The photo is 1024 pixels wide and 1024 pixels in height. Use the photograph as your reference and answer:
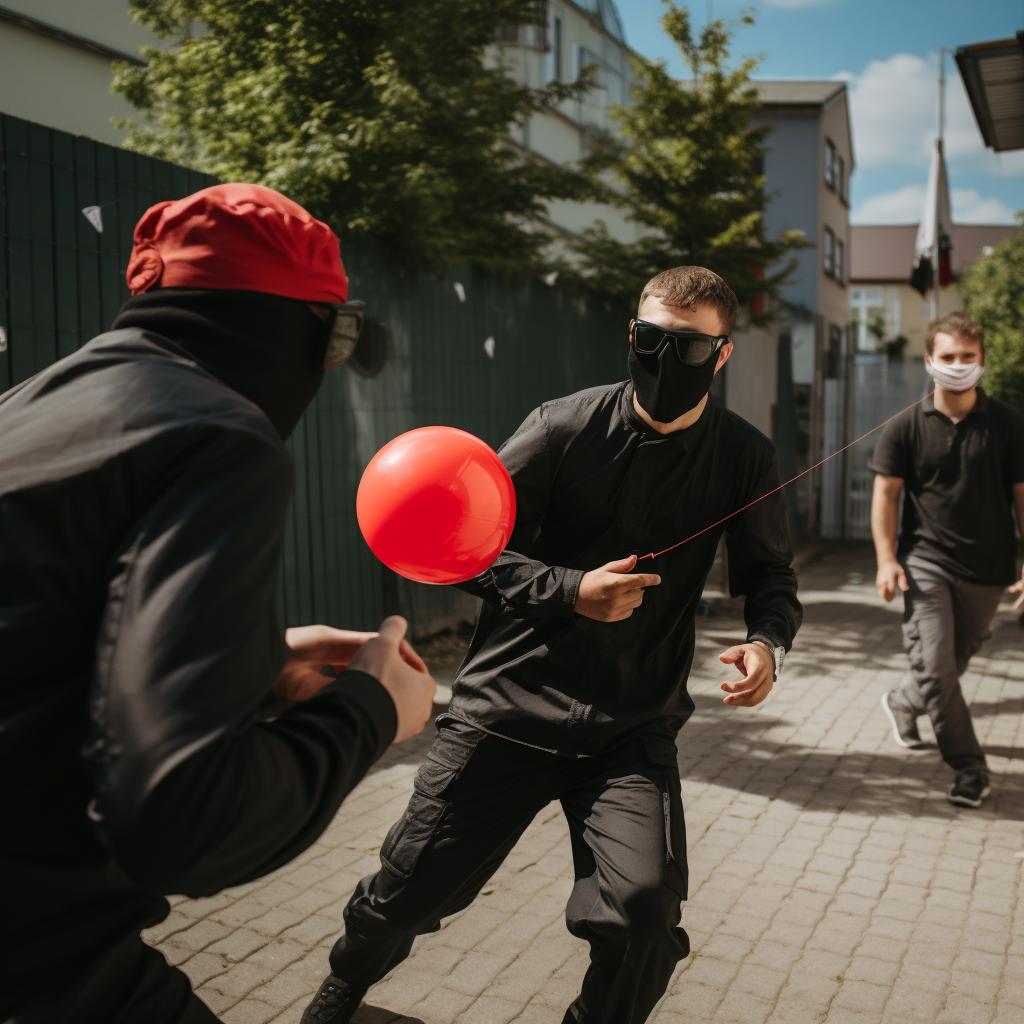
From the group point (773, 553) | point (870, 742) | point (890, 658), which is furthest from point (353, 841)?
point (890, 658)

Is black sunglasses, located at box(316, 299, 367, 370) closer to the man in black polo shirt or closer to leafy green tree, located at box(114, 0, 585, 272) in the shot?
the man in black polo shirt

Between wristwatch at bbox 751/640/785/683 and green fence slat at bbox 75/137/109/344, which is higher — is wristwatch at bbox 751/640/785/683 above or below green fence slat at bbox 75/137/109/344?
below

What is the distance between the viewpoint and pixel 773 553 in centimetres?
321

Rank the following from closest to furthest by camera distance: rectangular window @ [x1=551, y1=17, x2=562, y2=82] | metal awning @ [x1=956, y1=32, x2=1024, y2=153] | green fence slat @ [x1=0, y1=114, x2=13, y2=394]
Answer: green fence slat @ [x1=0, y1=114, x2=13, y2=394] < metal awning @ [x1=956, y1=32, x2=1024, y2=153] < rectangular window @ [x1=551, y1=17, x2=562, y2=82]

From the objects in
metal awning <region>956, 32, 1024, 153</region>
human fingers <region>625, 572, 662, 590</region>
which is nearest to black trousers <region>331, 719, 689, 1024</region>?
human fingers <region>625, 572, 662, 590</region>

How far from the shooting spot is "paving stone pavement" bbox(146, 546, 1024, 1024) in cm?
353

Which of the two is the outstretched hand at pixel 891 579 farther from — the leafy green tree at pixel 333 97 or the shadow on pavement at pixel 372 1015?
the leafy green tree at pixel 333 97

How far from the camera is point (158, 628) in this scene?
3.78 feet

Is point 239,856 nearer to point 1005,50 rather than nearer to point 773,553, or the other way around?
point 773,553

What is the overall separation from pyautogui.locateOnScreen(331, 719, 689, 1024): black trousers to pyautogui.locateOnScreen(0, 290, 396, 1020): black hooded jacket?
141cm

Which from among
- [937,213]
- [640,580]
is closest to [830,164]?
[937,213]

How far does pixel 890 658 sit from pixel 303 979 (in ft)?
22.6

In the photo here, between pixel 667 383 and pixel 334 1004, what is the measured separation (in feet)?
6.86

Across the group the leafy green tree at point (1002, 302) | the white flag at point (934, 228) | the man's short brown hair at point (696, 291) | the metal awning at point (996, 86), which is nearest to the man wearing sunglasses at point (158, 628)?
the man's short brown hair at point (696, 291)
